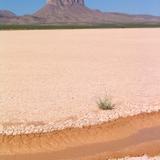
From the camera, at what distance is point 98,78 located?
20203 mm

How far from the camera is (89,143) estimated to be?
36.1 feet

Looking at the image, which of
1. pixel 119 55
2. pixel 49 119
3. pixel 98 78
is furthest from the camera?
pixel 119 55

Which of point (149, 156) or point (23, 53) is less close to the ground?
point (149, 156)

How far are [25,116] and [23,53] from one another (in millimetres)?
19852

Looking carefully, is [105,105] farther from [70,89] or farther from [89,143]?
[70,89]

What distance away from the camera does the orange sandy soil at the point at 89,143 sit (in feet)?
33.4

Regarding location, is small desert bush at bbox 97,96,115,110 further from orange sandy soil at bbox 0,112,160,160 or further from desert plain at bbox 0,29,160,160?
orange sandy soil at bbox 0,112,160,160

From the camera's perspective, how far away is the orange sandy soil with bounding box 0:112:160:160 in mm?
10180

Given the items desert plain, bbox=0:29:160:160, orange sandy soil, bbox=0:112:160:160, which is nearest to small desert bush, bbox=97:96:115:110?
desert plain, bbox=0:29:160:160

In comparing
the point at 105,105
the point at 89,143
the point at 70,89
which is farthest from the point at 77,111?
the point at 70,89

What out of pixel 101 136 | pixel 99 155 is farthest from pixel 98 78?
pixel 99 155

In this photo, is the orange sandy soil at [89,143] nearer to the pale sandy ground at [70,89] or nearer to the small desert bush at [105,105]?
the pale sandy ground at [70,89]

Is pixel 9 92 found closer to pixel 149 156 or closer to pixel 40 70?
pixel 40 70

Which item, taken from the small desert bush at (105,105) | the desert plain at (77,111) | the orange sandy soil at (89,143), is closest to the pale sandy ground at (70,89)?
the desert plain at (77,111)
